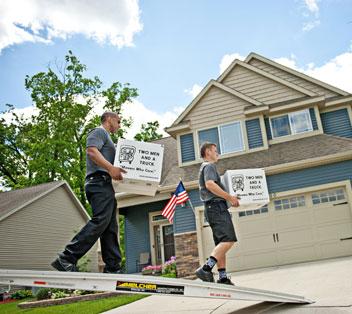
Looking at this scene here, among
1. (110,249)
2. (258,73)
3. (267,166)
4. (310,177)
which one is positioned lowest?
(110,249)

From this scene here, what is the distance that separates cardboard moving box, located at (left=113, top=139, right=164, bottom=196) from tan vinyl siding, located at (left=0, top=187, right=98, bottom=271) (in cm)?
1619

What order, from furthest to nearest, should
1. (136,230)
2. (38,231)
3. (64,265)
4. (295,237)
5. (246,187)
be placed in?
1. (38,231)
2. (136,230)
3. (295,237)
4. (246,187)
5. (64,265)

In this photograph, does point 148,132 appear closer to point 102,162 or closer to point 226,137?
point 226,137

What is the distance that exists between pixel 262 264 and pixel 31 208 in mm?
12934

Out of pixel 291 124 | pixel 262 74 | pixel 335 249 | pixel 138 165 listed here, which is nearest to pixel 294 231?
pixel 335 249

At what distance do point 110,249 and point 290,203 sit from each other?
9.37m

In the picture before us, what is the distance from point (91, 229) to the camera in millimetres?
3668

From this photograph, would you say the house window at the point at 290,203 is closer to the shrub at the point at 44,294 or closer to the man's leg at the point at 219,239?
the shrub at the point at 44,294

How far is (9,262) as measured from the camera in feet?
59.2

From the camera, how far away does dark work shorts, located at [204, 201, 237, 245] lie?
4332 mm

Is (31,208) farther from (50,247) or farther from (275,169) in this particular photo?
(275,169)

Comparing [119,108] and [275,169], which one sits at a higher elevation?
[119,108]

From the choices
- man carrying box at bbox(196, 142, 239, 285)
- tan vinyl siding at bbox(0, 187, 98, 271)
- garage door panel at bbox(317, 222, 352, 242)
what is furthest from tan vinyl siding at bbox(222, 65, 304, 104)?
tan vinyl siding at bbox(0, 187, 98, 271)

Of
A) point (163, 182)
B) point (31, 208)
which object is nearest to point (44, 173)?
point (31, 208)
